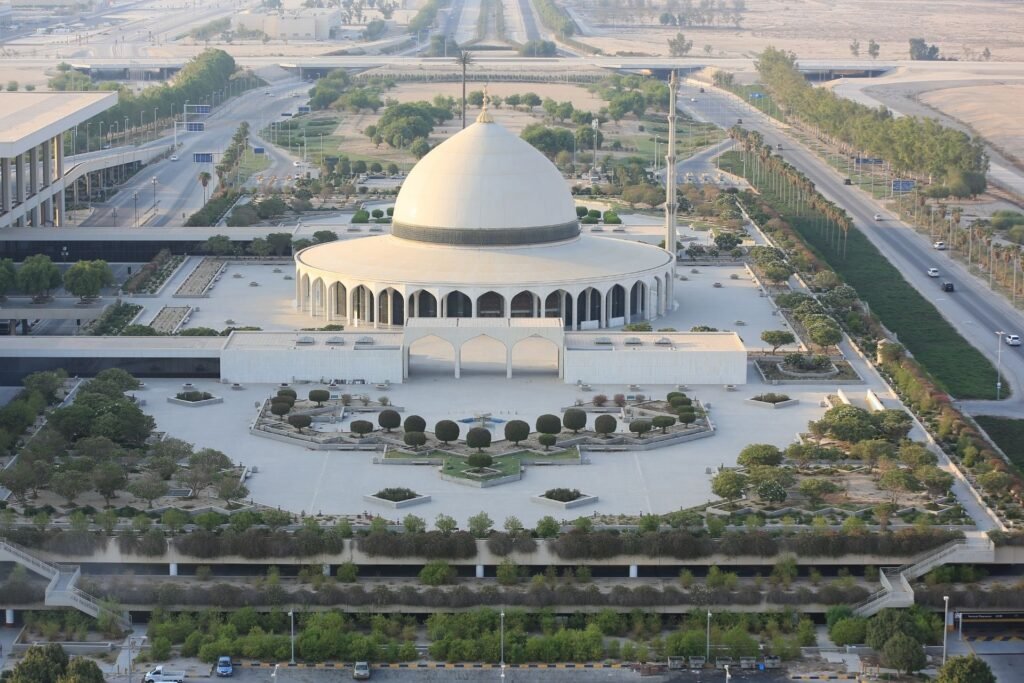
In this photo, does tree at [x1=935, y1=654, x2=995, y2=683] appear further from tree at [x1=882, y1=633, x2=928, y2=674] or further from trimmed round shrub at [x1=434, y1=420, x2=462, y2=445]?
trimmed round shrub at [x1=434, y1=420, x2=462, y2=445]

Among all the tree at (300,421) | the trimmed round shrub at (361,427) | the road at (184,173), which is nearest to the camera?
the trimmed round shrub at (361,427)

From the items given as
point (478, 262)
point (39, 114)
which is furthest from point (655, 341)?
point (39, 114)

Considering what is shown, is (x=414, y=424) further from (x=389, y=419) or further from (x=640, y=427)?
(x=640, y=427)

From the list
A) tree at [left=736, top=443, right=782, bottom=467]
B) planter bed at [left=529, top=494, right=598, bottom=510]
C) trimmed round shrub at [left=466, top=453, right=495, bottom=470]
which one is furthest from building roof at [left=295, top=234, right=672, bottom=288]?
planter bed at [left=529, top=494, right=598, bottom=510]

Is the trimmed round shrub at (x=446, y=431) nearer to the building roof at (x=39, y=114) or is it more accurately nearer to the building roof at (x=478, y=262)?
the building roof at (x=478, y=262)

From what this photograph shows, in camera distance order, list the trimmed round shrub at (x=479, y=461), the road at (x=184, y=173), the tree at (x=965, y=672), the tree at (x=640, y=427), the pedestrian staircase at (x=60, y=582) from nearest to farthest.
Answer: the tree at (x=965, y=672) < the pedestrian staircase at (x=60, y=582) < the trimmed round shrub at (x=479, y=461) < the tree at (x=640, y=427) < the road at (x=184, y=173)

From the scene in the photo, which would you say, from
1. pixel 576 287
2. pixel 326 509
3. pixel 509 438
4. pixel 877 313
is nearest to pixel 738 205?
pixel 877 313

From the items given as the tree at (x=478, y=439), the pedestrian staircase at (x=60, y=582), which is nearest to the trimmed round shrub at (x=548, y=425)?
the tree at (x=478, y=439)
